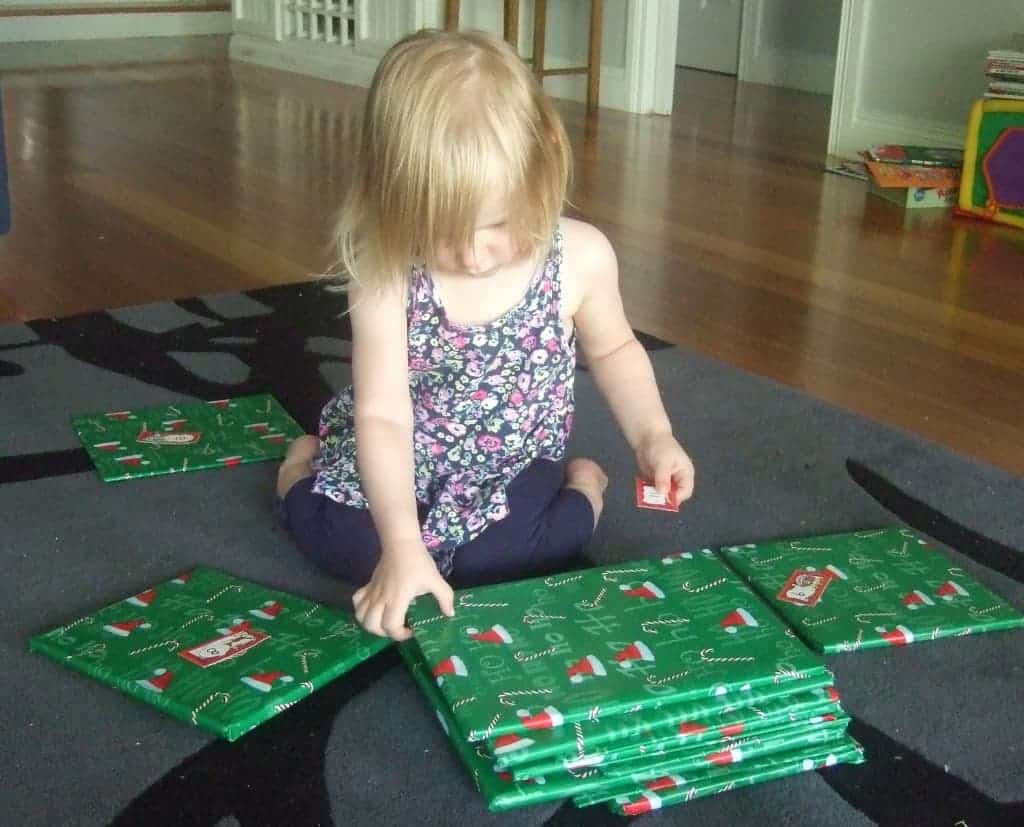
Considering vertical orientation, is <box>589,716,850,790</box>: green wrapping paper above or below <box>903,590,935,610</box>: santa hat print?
below

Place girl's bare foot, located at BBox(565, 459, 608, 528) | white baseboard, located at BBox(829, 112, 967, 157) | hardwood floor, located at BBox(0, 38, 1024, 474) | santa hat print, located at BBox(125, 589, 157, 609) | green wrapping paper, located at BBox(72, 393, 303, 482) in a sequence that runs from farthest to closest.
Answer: white baseboard, located at BBox(829, 112, 967, 157)
hardwood floor, located at BBox(0, 38, 1024, 474)
green wrapping paper, located at BBox(72, 393, 303, 482)
girl's bare foot, located at BBox(565, 459, 608, 528)
santa hat print, located at BBox(125, 589, 157, 609)

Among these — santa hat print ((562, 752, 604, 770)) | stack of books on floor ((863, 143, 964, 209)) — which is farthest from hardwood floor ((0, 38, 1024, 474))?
santa hat print ((562, 752, 604, 770))

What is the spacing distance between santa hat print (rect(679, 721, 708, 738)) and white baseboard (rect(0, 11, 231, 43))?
503 centimetres

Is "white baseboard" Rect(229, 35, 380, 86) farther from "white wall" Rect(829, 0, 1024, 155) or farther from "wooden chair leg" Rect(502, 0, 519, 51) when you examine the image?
"white wall" Rect(829, 0, 1024, 155)

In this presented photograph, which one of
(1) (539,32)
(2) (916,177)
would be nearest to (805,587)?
(2) (916,177)

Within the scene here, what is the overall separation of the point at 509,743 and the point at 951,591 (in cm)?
45

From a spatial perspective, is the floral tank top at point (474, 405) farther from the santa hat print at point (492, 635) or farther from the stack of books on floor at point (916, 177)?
the stack of books on floor at point (916, 177)

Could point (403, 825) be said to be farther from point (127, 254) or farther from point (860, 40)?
point (860, 40)

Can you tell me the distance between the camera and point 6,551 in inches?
42.9

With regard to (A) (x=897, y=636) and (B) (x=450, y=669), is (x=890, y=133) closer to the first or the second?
(A) (x=897, y=636)

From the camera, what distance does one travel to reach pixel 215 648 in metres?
0.92

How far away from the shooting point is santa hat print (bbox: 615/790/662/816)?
2.56 feet

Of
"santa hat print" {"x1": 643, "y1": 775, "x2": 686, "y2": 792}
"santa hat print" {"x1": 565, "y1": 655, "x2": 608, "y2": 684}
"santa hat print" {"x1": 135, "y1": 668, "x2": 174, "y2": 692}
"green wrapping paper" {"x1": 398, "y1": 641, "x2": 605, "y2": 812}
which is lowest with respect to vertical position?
"santa hat print" {"x1": 643, "y1": 775, "x2": 686, "y2": 792}

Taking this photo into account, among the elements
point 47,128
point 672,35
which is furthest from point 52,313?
point 672,35
